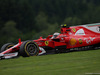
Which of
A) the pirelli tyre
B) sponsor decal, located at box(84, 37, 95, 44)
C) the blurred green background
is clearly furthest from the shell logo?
the blurred green background

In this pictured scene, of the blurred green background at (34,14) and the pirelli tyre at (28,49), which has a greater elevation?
the blurred green background at (34,14)

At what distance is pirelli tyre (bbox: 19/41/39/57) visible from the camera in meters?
9.86

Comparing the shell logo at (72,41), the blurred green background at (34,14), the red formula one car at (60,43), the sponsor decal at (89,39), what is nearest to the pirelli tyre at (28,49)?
the red formula one car at (60,43)

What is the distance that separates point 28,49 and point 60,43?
1.94m

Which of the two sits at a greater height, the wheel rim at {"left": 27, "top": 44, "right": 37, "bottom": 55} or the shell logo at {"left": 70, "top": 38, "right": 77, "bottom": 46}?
the shell logo at {"left": 70, "top": 38, "right": 77, "bottom": 46}

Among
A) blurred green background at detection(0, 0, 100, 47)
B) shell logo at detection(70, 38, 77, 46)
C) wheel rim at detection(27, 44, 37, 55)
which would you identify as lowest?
wheel rim at detection(27, 44, 37, 55)

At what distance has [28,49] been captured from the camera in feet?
33.3

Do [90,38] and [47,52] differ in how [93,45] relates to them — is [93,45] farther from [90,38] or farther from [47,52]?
[47,52]

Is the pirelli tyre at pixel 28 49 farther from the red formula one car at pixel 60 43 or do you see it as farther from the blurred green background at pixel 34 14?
the blurred green background at pixel 34 14

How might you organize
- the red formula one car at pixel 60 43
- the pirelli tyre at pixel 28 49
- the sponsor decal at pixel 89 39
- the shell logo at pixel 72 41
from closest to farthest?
the pirelli tyre at pixel 28 49 → the red formula one car at pixel 60 43 → the shell logo at pixel 72 41 → the sponsor decal at pixel 89 39

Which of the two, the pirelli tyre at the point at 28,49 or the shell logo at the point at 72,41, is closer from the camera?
the pirelli tyre at the point at 28,49

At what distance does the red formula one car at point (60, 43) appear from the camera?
10117 mm

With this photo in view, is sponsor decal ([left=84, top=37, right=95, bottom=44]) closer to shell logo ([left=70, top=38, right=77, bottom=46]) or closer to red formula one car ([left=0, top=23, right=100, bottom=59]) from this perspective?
red formula one car ([left=0, top=23, right=100, bottom=59])

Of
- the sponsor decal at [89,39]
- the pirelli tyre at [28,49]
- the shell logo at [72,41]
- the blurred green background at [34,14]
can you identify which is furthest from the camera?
the blurred green background at [34,14]
